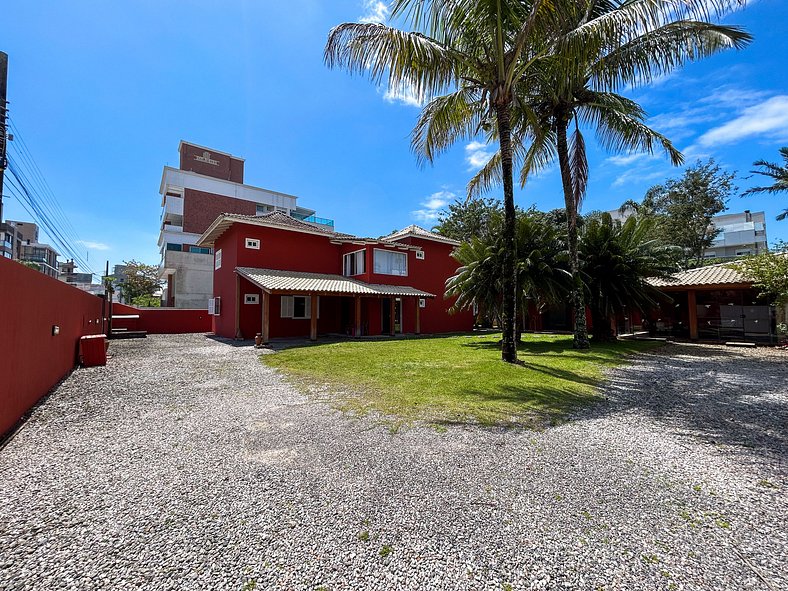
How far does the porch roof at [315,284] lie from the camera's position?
15.4m

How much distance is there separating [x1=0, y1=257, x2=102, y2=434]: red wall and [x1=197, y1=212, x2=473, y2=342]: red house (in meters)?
7.35

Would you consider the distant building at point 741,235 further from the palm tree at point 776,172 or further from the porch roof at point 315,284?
the porch roof at point 315,284

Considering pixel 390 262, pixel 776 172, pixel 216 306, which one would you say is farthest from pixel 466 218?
pixel 216 306

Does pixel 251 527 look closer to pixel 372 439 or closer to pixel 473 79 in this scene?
pixel 372 439

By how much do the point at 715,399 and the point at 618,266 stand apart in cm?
935

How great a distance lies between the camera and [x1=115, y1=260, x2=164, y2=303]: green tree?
45.4 m

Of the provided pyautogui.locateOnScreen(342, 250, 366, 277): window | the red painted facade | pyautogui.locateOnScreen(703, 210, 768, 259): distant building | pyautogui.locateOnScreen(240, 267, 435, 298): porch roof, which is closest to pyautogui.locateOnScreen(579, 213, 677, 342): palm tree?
pyautogui.locateOnScreen(240, 267, 435, 298): porch roof

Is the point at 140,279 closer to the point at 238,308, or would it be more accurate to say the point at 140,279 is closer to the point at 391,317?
the point at 238,308

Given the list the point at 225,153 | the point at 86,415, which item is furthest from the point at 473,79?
the point at 225,153

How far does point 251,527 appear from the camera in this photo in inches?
108

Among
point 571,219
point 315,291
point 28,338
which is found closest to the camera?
point 28,338

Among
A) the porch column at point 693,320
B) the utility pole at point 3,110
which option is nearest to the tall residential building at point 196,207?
the utility pole at point 3,110

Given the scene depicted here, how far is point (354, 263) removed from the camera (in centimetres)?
2048

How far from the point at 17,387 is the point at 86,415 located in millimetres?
967
